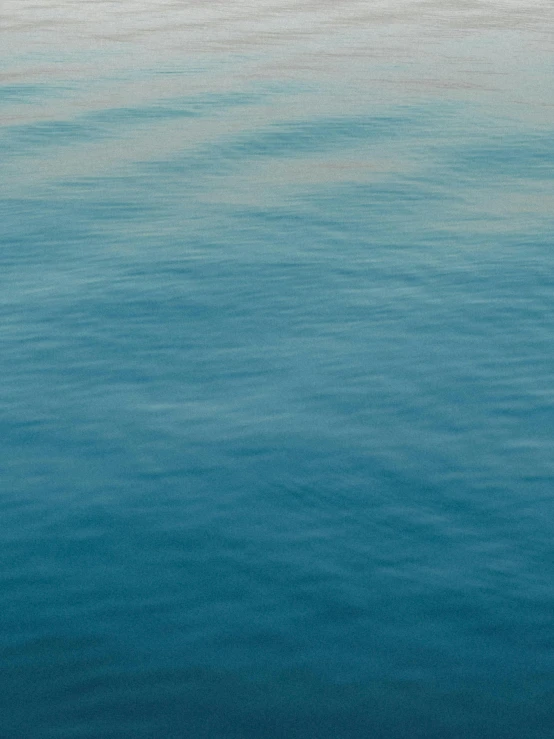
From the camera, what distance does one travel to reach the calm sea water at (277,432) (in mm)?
4602

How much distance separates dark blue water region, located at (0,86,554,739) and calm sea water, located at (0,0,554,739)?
0.02 metres

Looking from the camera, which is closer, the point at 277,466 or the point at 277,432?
the point at 277,466

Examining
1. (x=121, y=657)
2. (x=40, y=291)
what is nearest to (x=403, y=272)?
(x=40, y=291)

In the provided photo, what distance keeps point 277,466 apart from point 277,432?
37 centimetres

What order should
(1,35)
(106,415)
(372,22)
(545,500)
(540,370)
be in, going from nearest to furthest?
(545,500) < (106,415) < (540,370) < (1,35) < (372,22)

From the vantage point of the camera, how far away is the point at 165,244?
32.3 feet

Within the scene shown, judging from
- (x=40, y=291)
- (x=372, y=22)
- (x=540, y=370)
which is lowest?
(x=540, y=370)

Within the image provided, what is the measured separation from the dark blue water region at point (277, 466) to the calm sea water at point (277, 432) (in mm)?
18

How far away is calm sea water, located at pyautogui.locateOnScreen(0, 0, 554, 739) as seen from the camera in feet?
15.1

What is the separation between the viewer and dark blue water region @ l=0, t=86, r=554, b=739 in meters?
4.56

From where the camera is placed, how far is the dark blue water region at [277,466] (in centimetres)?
456

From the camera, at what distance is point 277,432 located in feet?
21.3

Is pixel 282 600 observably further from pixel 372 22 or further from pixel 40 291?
pixel 372 22

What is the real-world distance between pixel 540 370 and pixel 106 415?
10.2 feet
